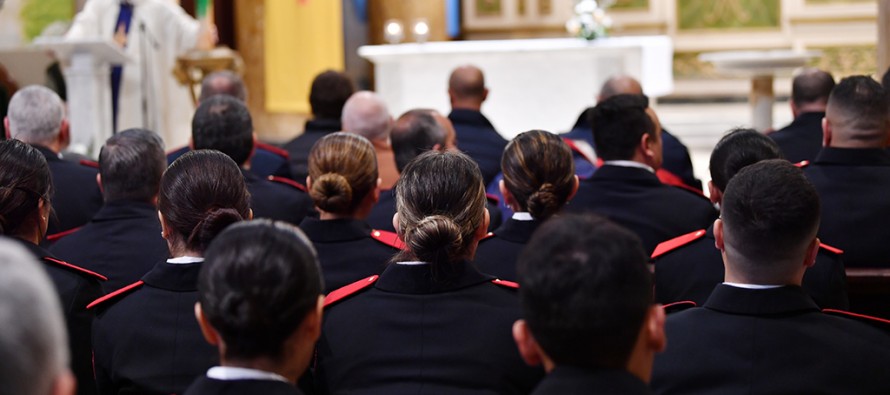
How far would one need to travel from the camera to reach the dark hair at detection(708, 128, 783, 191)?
3.54 m

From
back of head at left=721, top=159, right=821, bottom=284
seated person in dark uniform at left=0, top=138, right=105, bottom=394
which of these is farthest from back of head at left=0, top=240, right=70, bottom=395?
seated person in dark uniform at left=0, top=138, right=105, bottom=394

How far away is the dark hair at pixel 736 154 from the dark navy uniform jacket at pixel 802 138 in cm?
162

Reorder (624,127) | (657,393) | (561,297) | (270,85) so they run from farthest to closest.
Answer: (270,85)
(624,127)
(657,393)
(561,297)

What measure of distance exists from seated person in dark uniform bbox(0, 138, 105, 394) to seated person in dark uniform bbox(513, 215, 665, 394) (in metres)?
1.53

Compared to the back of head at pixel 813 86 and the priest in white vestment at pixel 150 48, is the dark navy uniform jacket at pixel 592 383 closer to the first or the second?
the back of head at pixel 813 86

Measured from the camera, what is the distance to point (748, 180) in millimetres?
2492

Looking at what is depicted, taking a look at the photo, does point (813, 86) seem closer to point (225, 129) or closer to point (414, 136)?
point (414, 136)

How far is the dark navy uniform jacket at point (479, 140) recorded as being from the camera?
5.57m

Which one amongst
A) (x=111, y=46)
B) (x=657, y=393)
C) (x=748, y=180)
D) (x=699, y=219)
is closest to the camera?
(x=657, y=393)

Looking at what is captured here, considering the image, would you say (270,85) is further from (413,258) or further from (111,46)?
(413,258)

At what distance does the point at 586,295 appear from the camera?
1.66 m

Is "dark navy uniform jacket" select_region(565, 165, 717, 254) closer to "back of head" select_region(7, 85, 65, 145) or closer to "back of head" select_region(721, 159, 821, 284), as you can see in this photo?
"back of head" select_region(721, 159, 821, 284)

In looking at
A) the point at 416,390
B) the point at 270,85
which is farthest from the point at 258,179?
the point at 270,85

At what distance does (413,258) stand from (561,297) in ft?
2.80
